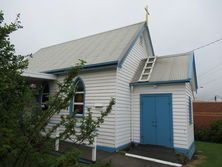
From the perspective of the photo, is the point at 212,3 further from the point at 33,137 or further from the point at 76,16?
the point at 76,16

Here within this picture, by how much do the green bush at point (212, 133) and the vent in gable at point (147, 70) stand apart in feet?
29.0

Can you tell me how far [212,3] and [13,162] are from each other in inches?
601

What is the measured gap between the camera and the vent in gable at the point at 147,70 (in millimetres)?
11697

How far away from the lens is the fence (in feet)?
67.4

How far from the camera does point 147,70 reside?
12.5 m

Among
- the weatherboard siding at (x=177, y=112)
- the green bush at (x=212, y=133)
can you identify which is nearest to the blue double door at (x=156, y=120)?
the weatherboard siding at (x=177, y=112)

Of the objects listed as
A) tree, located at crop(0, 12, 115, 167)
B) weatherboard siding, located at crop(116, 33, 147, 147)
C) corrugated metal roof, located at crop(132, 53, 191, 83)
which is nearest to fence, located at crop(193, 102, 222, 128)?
corrugated metal roof, located at crop(132, 53, 191, 83)

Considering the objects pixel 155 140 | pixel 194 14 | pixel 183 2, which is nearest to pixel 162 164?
pixel 155 140

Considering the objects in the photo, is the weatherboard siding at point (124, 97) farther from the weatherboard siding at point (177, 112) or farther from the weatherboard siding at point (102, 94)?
the weatherboard siding at point (177, 112)

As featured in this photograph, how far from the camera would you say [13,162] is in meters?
2.64

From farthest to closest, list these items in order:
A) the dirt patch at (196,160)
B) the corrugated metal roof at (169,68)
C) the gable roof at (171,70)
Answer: the corrugated metal roof at (169,68)
the gable roof at (171,70)
the dirt patch at (196,160)

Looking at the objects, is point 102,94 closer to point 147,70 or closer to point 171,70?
point 147,70

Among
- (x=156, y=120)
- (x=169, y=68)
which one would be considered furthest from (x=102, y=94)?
(x=169, y=68)

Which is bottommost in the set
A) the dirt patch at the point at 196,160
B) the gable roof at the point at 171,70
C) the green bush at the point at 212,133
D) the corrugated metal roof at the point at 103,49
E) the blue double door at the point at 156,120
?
the dirt patch at the point at 196,160
